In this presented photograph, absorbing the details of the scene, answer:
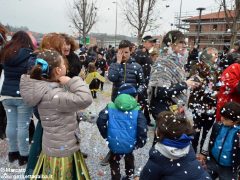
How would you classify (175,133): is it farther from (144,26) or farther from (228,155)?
(144,26)

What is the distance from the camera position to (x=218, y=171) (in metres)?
3.13

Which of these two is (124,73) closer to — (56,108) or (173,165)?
(56,108)

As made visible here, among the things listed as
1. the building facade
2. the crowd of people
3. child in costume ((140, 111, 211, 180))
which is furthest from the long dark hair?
the building facade

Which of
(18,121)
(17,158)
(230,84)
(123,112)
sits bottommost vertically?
(17,158)

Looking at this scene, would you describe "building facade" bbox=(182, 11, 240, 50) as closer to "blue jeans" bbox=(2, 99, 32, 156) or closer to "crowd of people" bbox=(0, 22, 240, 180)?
"crowd of people" bbox=(0, 22, 240, 180)

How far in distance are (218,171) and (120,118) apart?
127 cm

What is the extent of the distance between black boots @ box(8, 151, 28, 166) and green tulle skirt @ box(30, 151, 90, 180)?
3.72 ft

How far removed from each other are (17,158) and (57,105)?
73.5 inches

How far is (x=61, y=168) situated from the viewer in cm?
269

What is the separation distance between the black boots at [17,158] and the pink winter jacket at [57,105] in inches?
49.9

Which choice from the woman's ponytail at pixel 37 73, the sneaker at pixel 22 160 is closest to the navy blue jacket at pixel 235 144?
the woman's ponytail at pixel 37 73

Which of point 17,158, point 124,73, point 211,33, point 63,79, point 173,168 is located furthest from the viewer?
point 211,33

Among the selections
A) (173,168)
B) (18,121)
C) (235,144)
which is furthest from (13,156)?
(235,144)

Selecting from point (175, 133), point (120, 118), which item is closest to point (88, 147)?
point (120, 118)
